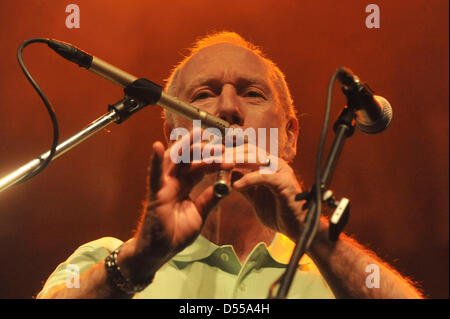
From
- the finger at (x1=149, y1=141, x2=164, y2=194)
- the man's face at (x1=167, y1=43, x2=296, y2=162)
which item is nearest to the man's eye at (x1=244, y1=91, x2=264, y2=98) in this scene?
the man's face at (x1=167, y1=43, x2=296, y2=162)

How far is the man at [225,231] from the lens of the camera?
3.53ft

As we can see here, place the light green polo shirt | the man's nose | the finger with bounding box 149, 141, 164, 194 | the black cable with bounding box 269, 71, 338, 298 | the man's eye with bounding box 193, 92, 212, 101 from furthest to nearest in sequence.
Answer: the man's eye with bounding box 193, 92, 212, 101 → the man's nose → the light green polo shirt → the finger with bounding box 149, 141, 164, 194 → the black cable with bounding box 269, 71, 338, 298

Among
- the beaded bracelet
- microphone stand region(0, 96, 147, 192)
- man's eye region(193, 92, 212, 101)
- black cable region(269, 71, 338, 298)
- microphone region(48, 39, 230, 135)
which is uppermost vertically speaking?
man's eye region(193, 92, 212, 101)

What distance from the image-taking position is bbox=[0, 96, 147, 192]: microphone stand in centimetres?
104

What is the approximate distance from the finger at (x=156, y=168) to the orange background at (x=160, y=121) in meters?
1.25

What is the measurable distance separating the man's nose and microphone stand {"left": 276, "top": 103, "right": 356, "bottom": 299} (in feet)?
2.28

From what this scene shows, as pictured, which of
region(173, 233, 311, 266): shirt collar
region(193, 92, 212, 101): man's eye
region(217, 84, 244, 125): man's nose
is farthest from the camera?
region(193, 92, 212, 101): man's eye

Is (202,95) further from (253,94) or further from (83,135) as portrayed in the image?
(83,135)

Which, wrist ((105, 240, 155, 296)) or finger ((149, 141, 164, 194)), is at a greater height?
finger ((149, 141, 164, 194))

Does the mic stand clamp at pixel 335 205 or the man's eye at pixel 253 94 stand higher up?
the man's eye at pixel 253 94

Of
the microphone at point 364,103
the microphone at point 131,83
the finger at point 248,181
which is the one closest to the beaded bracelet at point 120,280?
the finger at point 248,181

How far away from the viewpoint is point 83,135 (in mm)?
1152

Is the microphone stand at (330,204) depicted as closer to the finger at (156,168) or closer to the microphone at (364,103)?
the microphone at (364,103)

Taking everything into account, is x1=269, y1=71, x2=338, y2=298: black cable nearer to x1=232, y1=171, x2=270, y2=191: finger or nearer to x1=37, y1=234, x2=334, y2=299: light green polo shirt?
x1=232, y1=171, x2=270, y2=191: finger
